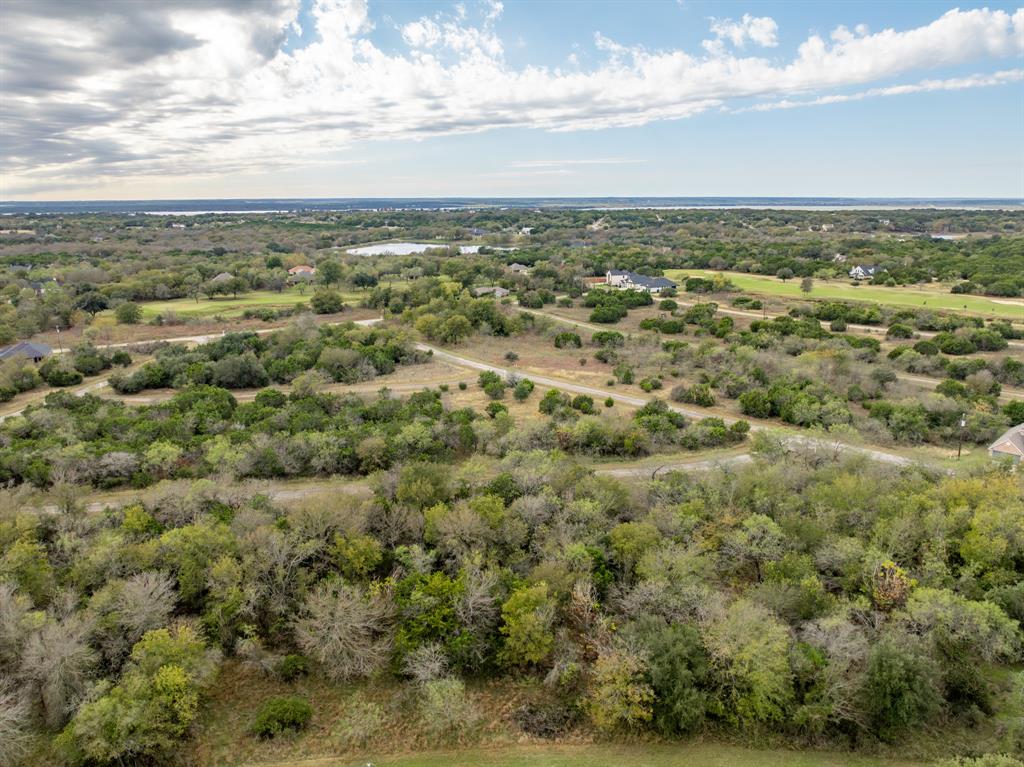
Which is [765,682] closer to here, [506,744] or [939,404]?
[506,744]

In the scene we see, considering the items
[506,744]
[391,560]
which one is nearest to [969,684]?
[506,744]

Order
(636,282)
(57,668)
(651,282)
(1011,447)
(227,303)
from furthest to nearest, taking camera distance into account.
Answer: (636,282)
(651,282)
(227,303)
(1011,447)
(57,668)

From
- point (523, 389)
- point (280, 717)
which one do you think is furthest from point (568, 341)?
point (280, 717)

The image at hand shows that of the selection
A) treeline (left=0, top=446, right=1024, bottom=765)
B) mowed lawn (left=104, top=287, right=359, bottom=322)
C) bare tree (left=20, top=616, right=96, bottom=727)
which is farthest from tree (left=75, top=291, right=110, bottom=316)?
bare tree (left=20, top=616, right=96, bottom=727)

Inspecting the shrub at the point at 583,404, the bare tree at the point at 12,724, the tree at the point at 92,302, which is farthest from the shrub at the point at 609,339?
the tree at the point at 92,302

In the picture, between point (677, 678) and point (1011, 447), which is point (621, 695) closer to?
point (677, 678)
